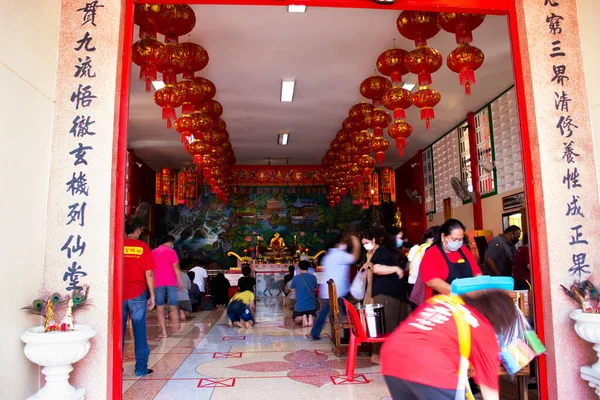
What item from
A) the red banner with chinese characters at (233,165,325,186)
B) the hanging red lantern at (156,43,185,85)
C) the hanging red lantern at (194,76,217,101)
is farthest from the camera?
the red banner with chinese characters at (233,165,325,186)

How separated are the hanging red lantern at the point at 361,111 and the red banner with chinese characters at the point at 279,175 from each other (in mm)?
7076

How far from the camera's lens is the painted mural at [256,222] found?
1552cm

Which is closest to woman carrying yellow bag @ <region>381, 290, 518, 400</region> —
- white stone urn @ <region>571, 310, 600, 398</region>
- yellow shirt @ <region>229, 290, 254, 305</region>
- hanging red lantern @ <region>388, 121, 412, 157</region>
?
white stone urn @ <region>571, 310, 600, 398</region>

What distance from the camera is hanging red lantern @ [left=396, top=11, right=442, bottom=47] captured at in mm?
4770

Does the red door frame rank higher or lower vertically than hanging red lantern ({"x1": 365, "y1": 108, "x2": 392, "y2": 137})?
lower

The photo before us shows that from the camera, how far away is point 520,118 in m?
3.15

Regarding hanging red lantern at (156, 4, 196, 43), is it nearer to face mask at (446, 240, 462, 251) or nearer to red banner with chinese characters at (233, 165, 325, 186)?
face mask at (446, 240, 462, 251)

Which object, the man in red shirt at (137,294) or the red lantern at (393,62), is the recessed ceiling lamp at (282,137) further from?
the man in red shirt at (137,294)

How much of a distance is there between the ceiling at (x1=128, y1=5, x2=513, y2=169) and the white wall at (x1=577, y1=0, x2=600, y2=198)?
2.69 meters

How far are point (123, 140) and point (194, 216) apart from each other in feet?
42.4

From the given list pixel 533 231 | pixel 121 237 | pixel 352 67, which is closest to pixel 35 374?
pixel 121 237

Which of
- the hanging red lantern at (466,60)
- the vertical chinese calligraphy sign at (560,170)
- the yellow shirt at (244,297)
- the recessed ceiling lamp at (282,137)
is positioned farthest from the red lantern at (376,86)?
the recessed ceiling lamp at (282,137)

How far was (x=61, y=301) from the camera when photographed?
2.66 metres

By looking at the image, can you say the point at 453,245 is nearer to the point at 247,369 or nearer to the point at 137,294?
the point at 247,369
